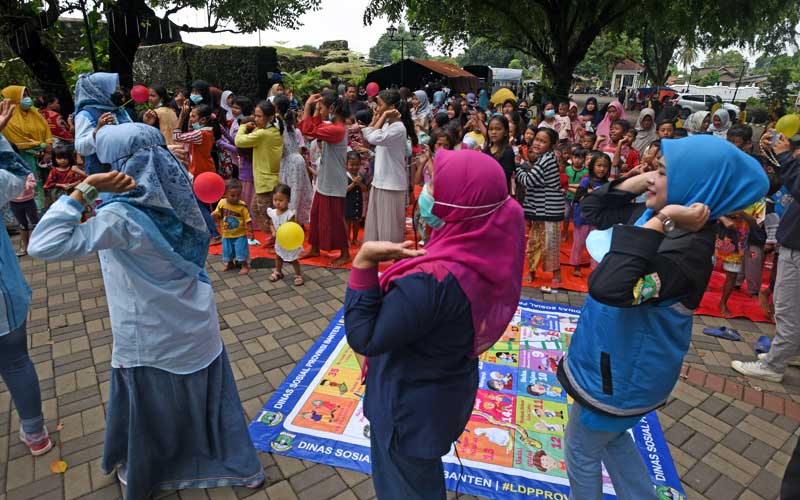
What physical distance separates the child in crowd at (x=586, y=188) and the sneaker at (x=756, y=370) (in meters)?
1.71

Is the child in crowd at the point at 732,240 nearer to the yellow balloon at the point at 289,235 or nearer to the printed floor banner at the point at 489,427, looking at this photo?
the printed floor banner at the point at 489,427

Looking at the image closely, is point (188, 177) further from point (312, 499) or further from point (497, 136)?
point (497, 136)

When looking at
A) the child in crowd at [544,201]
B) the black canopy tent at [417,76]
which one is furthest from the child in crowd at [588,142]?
the black canopy tent at [417,76]

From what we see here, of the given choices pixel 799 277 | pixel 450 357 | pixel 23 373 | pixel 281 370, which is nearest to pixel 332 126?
pixel 281 370

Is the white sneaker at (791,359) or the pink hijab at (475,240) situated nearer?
the pink hijab at (475,240)

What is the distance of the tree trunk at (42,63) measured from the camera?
845cm

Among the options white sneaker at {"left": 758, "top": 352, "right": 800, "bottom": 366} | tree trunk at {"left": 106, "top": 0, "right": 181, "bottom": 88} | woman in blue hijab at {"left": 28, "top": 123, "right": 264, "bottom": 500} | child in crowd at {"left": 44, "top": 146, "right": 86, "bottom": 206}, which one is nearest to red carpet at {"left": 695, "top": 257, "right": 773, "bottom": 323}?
white sneaker at {"left": 758, "top": 352, "right": 800, "bottom": 366}

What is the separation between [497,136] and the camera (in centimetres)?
516

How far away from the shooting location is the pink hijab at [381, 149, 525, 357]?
158 centimetres

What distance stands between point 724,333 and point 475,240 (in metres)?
3.99

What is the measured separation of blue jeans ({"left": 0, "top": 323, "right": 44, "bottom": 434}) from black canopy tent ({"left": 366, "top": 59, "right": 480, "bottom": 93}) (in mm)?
15009

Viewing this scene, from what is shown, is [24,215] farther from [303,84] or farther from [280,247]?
[303,84]

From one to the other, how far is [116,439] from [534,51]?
57.2ft

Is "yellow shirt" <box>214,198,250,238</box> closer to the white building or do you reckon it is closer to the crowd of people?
the crowd of people
